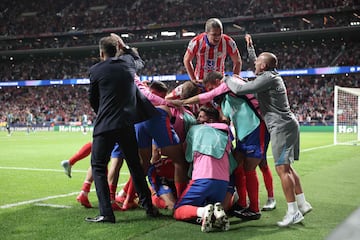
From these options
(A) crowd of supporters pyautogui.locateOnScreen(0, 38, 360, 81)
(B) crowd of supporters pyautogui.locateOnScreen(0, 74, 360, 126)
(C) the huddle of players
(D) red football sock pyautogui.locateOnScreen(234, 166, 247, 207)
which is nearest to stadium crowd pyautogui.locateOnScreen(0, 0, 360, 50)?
(A) crowd of supporters pyautogui.locateOnScreen(0, 38, 360, 81)

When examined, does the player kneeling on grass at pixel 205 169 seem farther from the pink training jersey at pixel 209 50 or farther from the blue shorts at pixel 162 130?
the pink training jersey at pixel 209 50

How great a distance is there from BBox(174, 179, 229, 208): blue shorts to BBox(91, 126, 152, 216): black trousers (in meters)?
0.55

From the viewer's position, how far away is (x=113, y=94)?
4.48 m

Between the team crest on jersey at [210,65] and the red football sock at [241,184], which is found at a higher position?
the team crest on jersey at [210,65]

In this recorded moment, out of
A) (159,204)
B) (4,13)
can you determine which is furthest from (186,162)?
(4,13)

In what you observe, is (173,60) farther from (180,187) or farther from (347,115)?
(180,187)

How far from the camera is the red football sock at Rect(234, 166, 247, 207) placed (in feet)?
16.2

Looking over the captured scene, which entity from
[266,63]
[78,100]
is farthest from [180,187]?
[78,100]

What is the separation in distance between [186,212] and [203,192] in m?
0.27

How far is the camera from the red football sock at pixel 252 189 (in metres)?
4.74

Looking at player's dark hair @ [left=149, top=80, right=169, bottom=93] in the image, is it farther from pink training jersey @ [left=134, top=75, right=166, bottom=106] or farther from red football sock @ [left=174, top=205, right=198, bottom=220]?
red football sock @ [left=174, top=205, right=198, bottom=220]

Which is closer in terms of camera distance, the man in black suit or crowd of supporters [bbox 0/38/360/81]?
the man in black suit

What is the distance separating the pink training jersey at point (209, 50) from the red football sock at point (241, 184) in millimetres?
2055

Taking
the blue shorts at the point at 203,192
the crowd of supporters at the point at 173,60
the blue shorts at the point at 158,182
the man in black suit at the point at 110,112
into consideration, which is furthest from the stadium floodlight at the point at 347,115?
the man in black suit at the point at 110,112
